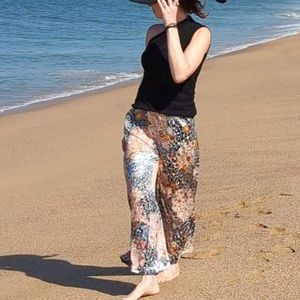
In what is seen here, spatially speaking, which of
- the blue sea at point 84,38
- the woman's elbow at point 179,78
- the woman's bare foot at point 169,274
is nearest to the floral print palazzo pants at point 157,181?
the woman's bare foot at point 169,274

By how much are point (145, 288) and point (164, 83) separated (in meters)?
0.97

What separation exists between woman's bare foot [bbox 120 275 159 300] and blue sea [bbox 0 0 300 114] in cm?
812

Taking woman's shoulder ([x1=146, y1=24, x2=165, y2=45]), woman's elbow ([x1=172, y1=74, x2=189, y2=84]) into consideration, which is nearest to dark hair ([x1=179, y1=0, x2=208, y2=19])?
woman's shoulder ([x1=146, y1=24, x2=165, y2=45])

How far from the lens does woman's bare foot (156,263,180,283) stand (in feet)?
16.7

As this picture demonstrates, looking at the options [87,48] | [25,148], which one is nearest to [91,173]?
[25,148]

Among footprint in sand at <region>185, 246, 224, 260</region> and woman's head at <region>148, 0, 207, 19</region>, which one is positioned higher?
woman's head at <region>148, 0, 207, 19</region>

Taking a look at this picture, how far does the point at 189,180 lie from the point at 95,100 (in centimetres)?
824

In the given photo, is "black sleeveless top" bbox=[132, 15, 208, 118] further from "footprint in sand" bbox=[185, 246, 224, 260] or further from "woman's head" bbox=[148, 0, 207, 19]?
"footprint in sand" bbox=[185, 246, 224, 260]

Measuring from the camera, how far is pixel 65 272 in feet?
18.1

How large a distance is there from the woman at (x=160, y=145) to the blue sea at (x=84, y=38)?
8065 mm

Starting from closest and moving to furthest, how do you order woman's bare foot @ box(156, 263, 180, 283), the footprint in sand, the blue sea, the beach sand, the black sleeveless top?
the black sleeveless top → woman's bare foot @ box(156, 263, 180, 283) → the beach sand → the footprint in sand → the blue sea

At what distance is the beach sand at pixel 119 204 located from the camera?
5191 millimetres

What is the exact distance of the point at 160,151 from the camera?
4.83 m

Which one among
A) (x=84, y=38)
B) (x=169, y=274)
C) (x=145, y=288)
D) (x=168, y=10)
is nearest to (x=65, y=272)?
(x=169, y=274)
